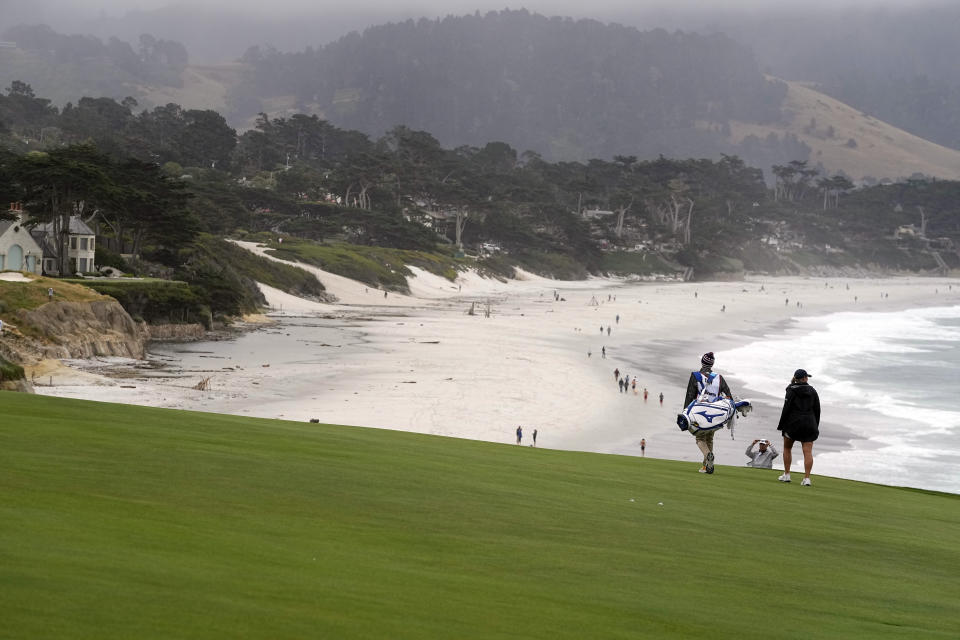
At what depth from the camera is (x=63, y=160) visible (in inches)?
2336

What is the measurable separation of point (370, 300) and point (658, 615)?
9102cm

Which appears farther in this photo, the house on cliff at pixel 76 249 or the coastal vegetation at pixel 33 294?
the house on cliff at pixel 76 249

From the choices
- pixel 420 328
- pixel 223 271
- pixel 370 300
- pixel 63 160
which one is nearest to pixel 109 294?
pixel 63 160

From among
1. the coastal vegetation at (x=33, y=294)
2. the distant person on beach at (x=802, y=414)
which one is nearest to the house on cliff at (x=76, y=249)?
the coastal vegetation at (x=33, y=294)

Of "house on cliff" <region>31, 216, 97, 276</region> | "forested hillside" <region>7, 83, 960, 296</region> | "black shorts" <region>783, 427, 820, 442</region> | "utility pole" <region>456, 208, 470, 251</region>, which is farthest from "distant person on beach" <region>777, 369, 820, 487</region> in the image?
"utility pole" <region>456, 208, 470, 251</region>

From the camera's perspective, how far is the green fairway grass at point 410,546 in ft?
21.9

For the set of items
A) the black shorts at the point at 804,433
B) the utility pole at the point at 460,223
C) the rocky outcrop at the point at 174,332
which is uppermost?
the utility pole at the point at 460,223

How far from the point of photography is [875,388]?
54.6 metres

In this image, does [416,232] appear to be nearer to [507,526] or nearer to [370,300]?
[370,300]

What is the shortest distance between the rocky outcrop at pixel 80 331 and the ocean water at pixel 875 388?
95.2 feet

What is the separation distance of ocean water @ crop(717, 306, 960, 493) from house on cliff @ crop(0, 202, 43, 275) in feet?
133

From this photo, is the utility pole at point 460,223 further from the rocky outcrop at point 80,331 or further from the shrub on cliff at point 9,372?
the shrub on cliff at point 9,372

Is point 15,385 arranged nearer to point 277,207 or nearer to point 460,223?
point 277,207

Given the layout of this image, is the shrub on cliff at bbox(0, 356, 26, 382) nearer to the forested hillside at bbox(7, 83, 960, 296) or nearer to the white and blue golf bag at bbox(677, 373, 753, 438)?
the white and blue golf bag at bbox(677, 373, 753, 438)
